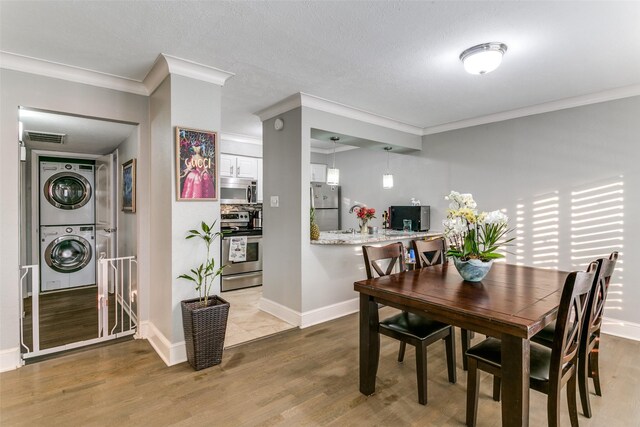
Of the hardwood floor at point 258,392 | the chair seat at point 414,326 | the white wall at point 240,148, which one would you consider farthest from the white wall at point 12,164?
the chair seat at point 414,326

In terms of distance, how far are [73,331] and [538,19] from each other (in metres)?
4.61

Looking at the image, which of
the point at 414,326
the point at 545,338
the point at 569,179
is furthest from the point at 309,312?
the point at 569,179

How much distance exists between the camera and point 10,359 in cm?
245

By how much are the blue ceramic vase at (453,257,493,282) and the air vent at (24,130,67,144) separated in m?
4.58

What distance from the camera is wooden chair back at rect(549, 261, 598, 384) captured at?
4.72 feet

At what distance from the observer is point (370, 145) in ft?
14.2

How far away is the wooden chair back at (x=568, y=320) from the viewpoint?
1.44 m

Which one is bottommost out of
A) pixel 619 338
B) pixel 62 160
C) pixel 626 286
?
pixel 619 338

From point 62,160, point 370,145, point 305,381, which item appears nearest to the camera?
point 305,381

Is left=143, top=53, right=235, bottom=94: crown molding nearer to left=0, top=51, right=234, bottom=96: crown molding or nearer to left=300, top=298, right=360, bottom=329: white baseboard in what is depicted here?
left=0, top=51, right=234, bottom=96: crown molding

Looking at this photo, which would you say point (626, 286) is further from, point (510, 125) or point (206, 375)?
point (206, 375)

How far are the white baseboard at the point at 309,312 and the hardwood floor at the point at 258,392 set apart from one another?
54 cm

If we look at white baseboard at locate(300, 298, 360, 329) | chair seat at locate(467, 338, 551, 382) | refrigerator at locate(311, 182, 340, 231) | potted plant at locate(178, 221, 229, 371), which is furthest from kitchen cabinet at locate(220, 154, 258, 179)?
chair seat at locate(467, 338, 551, 382)

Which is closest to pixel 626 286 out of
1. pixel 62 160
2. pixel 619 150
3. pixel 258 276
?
pixel 619 150
